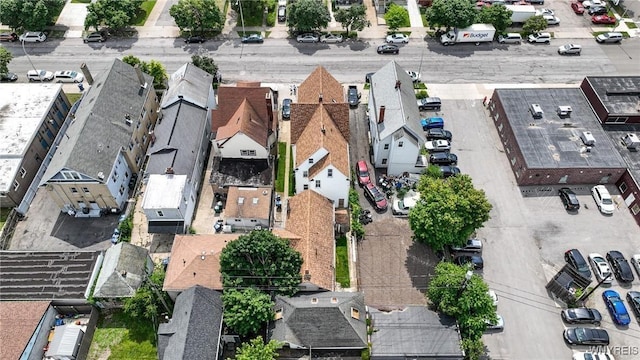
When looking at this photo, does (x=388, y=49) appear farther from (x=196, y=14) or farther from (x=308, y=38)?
(x=196, y=14)

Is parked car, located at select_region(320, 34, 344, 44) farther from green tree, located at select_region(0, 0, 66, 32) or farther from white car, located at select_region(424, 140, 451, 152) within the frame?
green tree, located at select_region(0, 0, 66, 32)

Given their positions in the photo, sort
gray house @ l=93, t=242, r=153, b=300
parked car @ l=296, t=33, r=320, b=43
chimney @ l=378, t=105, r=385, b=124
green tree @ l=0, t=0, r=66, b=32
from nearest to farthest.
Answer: gray house @ l=93, t=242, r=153, b=300 → chimney @ l=378, t=105, r=385, b=124 → green tree @ l=0, t=0, r=66, b=32 → parked car @ l=296, t=33, r=320, b=43

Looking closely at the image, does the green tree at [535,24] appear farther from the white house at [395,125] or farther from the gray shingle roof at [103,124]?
the gray shingle roof at [103,124]

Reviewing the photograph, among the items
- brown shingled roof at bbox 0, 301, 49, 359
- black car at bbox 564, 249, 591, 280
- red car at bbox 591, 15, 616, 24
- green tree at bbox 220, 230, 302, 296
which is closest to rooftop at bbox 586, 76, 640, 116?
black car at bbox 564, 249, 591, 280

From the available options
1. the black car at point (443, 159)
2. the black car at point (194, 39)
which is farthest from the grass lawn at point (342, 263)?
the black car at point (194, 39)

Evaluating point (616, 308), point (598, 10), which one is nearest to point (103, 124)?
Result: point (616, 308)

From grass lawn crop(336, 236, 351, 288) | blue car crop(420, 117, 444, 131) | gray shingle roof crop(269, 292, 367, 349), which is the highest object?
blue car crop(420, 117, 444, 131)
